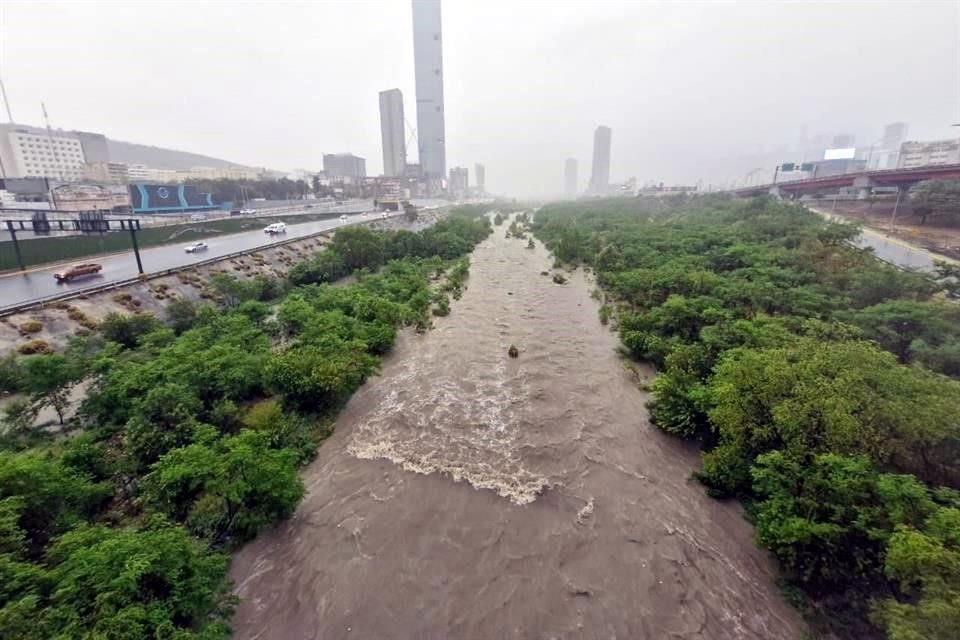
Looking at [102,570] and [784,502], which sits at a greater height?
[102,570]

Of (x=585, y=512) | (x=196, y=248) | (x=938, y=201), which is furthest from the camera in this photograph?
(x=938, y=201)

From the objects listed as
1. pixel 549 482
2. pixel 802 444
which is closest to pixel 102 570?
pixel 549 482

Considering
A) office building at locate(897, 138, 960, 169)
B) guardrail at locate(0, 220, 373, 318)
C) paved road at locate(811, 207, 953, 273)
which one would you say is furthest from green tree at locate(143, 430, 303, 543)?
office building at locate(897, 138, 960, 169)

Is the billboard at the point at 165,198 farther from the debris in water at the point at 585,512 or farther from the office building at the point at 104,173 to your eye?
the debris in water at the point at 585,512

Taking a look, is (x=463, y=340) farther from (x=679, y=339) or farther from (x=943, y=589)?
(x=943, y=589)

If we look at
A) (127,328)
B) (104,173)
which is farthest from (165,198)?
(104,173)

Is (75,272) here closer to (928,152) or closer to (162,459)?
(162,459)

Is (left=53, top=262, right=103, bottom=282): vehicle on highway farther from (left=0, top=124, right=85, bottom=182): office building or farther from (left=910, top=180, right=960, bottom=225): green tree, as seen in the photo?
(left=0, top=124, right=85, bottom=182): office building
